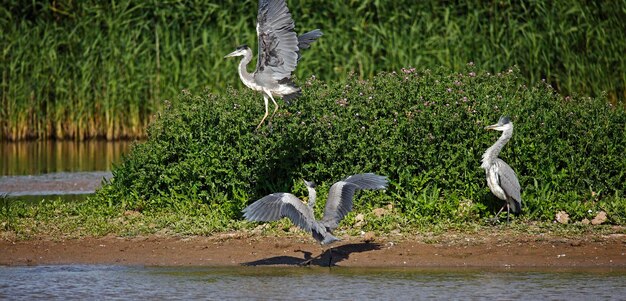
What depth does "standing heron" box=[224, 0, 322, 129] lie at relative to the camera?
367 inches

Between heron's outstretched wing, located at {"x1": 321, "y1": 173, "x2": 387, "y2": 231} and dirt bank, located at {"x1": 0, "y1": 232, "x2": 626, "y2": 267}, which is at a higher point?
heron's outstretched wing, located at {"x1": 321, "y1": 173, "x2": 387, "y2": 231}

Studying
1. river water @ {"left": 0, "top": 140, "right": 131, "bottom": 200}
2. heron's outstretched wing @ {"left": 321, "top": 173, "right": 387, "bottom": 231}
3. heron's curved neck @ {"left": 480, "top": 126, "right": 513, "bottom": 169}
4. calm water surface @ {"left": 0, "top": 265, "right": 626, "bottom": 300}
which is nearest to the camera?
calm water surface @ {"left": 0, "top": 265, "right": 626, "bottom": 300}

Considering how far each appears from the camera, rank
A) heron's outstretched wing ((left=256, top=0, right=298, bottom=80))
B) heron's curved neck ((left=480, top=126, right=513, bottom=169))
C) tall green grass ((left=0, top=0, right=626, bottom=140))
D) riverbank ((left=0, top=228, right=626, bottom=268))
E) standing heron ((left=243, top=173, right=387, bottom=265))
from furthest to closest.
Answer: tall green grass ((left=0, top=0, right=626, bottom=140)) < heron's outstretched wing ((left=256, top=0, right=298, bottom=80)) < heron's curved neck ((left=480, top=126, right=513, bottom=169)) < riverbank ((left=0, top=228, right=626, bottom=268)) < standing heron ((left=243, top=173, right=387, bottom=265))

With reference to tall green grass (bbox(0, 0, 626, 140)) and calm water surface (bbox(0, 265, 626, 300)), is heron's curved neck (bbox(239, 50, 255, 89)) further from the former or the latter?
tall green grass (bbox(0, 0, 626, 140))

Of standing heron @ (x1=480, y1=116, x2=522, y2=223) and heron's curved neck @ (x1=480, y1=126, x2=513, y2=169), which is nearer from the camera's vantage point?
standing heron @ (x1=480, y1=116, x2=522, y2=223)

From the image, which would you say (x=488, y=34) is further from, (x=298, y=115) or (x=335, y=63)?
(x=298, y=115)

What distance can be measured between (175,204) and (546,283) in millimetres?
3670

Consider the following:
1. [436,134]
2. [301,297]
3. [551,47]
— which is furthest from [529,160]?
[551,47]

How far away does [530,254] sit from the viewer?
8469mm

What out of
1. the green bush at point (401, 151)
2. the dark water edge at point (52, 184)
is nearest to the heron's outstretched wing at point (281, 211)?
the green bush at point (401, 151)

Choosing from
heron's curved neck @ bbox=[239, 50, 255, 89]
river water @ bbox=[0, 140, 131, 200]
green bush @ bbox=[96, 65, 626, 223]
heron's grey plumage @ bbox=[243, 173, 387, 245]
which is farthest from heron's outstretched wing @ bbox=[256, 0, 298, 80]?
river water @ bbox=[0, 140, 131, 200]

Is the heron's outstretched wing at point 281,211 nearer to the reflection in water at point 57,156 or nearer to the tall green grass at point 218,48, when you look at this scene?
the reflection in water at point 57,156

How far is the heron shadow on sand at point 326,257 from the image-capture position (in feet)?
27.8

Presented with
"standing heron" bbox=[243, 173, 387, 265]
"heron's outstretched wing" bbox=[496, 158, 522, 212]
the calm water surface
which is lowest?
the calm water surface
